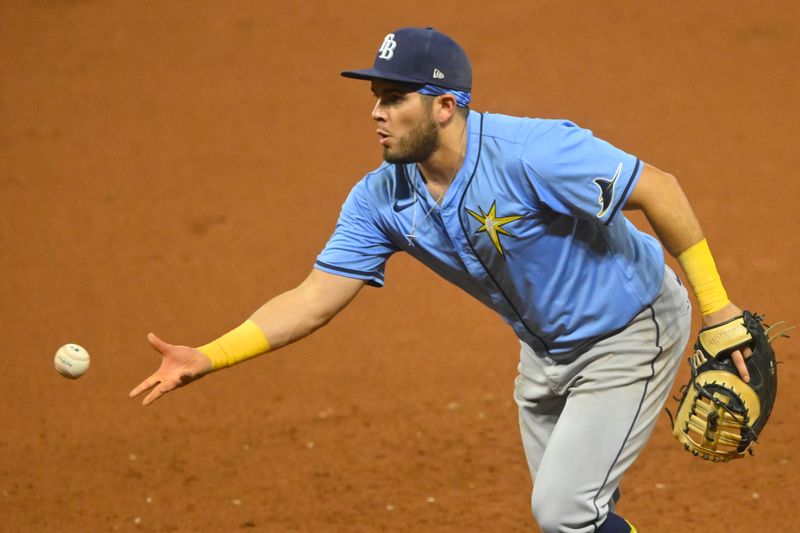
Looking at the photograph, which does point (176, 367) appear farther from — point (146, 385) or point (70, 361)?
point (70, 361)

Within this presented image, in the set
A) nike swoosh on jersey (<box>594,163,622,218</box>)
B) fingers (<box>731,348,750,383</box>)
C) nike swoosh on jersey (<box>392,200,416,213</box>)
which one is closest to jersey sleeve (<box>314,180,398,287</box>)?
nike swoosh on jersey (<box>392,200,416,213</box>)

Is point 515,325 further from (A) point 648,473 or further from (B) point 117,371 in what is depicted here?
(B) point 117,371

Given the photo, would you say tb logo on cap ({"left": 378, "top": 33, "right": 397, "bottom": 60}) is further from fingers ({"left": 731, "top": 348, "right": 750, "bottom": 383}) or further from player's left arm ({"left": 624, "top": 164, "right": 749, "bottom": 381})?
fingers ({"left": 731, "top": 348, "right": 750, "bottom": 383})

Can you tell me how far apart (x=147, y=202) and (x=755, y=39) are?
Result: 194 inches

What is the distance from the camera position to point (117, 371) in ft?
22.3

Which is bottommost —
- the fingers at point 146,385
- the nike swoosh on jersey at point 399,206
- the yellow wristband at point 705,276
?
the yellow wristband at point 705,276

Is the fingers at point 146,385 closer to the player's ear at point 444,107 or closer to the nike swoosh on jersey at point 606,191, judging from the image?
the player's ear at point 444,107

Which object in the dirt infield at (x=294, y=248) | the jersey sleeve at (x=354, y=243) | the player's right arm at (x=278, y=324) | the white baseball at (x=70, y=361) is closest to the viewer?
the player's right arm at (x=278, y=324)

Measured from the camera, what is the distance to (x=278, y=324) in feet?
14.1

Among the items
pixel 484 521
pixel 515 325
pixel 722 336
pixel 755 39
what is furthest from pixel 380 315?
pixel 755 39

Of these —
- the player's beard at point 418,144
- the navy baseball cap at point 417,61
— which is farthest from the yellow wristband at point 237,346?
the navy baseball cap at point 417,61

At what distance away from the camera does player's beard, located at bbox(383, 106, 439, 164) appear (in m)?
3.93

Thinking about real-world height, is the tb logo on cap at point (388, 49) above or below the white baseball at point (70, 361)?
above

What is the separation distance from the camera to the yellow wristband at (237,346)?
13.7ft
